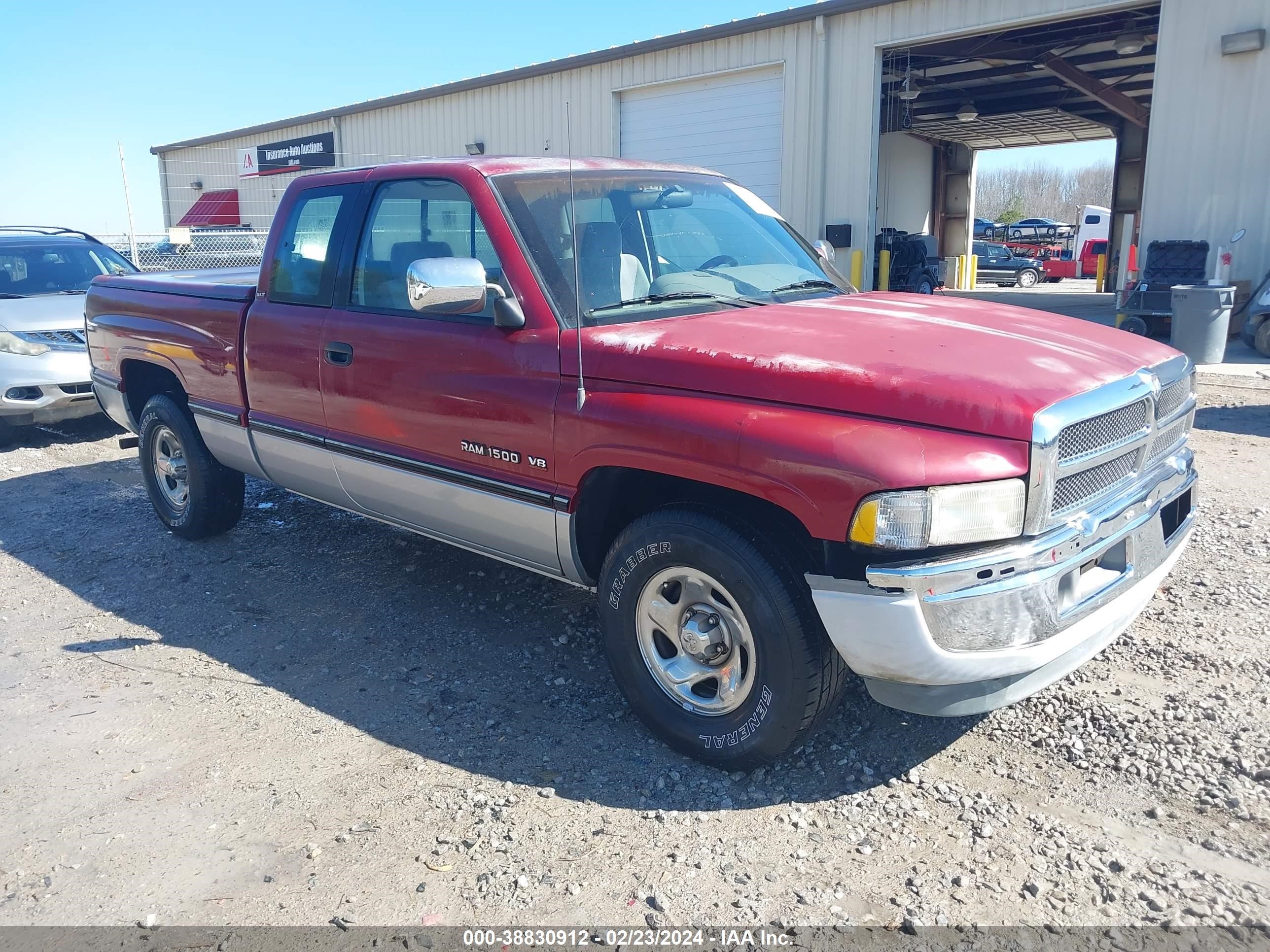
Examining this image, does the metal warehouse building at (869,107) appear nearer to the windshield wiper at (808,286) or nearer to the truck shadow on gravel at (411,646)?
the windshield wiper at (808,286)

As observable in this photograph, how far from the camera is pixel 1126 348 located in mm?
3385

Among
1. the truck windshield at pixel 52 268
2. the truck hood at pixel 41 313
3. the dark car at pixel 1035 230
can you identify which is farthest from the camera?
the dark car at pixel 1035 230

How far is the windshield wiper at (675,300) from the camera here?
11.7 ft

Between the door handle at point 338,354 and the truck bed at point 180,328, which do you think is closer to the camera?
the door handle at point 338,354

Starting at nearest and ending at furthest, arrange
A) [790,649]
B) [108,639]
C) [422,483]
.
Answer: [790,649], [422,483], [108,639]

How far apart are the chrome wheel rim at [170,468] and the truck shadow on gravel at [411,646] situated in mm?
281

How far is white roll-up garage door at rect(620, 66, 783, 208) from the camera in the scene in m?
16.0

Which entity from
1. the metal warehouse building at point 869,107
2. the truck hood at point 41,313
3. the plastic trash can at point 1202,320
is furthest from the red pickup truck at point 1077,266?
the truck hood at point 41,313

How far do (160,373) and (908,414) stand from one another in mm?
4820

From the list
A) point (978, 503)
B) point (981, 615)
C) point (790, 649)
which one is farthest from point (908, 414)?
point (790, 649)

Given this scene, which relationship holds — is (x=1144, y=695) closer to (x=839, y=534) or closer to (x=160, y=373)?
(x=839, y=534)

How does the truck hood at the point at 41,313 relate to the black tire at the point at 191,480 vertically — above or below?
above

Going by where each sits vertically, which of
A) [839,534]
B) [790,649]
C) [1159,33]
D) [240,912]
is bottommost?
[240,912]

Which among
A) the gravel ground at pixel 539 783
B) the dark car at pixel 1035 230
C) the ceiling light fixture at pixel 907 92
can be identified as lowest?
the gravel ground at pixel 539 783
